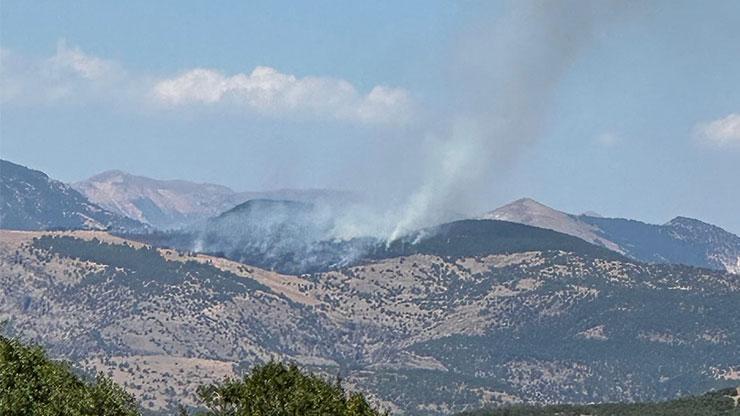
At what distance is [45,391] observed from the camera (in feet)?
458

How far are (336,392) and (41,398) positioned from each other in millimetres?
27784

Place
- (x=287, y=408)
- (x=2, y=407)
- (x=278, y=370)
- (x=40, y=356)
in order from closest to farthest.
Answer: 1. (x=2, y=407)
2. (x=287, y=408)
3. (x=278, y=370)
4. (x=40, y=356)

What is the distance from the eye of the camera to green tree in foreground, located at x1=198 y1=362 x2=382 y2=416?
440ft

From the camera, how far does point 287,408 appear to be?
442 ft

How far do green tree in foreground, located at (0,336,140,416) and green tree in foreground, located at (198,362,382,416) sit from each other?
9.12m

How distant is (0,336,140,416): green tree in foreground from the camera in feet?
425

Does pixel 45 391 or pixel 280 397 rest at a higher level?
pixel 280 397

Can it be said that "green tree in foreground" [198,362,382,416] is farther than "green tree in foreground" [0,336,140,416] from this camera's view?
Yes

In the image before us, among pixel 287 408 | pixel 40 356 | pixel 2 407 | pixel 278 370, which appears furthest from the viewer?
pixel 40 356

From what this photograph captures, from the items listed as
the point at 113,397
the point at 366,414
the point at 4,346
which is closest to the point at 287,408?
the point at 366,414

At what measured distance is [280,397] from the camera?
452 feet

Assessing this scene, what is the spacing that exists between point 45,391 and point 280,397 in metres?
22.5

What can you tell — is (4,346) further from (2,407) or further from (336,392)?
(336,392)

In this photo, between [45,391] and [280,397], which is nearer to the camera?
[280,397]
